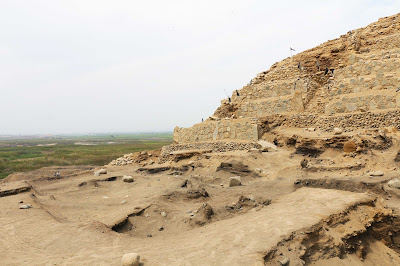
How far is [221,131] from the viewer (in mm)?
16109

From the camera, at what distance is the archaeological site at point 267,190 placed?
4289mm

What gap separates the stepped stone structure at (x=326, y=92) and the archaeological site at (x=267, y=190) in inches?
2.6

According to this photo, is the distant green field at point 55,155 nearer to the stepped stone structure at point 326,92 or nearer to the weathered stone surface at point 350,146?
the stepped stone structure at point 326,92

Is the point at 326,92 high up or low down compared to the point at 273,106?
up

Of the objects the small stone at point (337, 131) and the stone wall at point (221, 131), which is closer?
the small stone at point (337, 131)

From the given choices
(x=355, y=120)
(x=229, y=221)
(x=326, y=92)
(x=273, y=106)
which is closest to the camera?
(x=229, y=221)

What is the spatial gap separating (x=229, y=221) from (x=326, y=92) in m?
12.7

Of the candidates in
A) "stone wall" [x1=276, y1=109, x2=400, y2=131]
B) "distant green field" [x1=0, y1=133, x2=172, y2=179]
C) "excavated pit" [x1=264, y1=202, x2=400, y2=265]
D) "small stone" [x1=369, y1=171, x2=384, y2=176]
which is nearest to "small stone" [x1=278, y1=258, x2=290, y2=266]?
"excavated pit" [x1=264, y1=202, x2=400, y2=265]

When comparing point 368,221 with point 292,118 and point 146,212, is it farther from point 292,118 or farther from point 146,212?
point 292,118

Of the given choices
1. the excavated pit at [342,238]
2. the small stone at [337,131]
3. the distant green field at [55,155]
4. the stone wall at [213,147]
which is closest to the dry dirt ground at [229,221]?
the excavated pit at [342,238]

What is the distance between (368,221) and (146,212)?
198 inches

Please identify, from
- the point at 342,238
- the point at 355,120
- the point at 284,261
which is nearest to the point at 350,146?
the point at 355,120

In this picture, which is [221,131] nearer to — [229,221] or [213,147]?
[213,147]

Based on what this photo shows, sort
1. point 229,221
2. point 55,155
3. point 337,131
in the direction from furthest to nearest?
1. point 55,155
2. point 337,131
3. point 229,221
